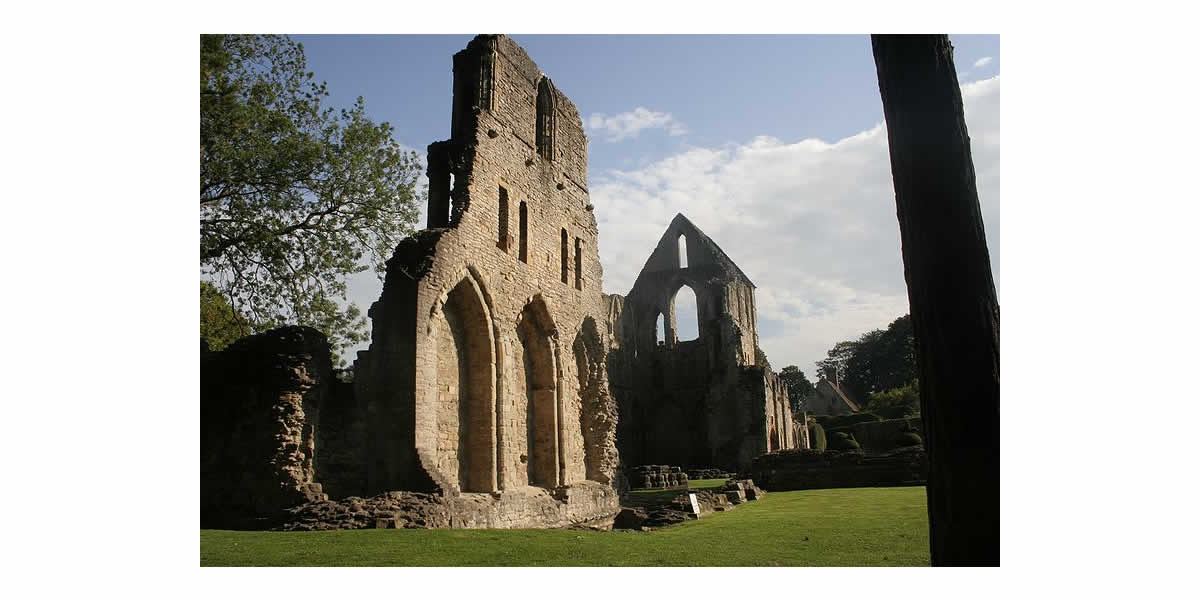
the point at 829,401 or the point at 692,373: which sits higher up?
the point at 692,373

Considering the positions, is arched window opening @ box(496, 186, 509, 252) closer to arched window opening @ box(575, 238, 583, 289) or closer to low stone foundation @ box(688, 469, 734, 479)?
arched window opening @ box(575, 238, 583, 289)

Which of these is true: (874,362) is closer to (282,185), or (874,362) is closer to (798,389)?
(798,389)

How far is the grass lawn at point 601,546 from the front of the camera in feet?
23.8

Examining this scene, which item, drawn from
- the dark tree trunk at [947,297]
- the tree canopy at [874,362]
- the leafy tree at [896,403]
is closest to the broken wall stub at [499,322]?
the dark tree trunk at [947,297]

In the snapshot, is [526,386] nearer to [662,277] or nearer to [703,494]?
[703,494]

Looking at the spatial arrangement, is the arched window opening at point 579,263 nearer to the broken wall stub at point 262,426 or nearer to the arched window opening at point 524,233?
the arched window opening at point 524,233

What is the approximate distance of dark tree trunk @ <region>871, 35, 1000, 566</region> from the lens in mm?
3939

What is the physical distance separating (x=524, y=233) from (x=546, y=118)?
316 centimetres

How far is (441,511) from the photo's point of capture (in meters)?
10.3

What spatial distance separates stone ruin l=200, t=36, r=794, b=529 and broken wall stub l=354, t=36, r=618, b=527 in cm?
4

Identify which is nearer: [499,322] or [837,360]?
[499,322]

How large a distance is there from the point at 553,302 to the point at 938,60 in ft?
41.0

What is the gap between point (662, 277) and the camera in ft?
120

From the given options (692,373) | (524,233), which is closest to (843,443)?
(692,373)
